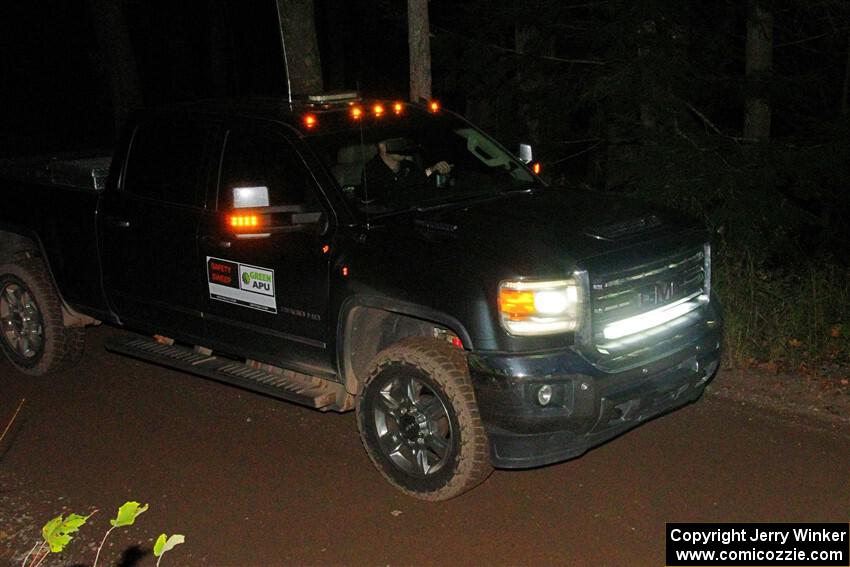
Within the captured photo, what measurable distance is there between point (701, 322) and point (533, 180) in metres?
1.56

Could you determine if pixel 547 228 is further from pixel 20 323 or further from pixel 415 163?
pixel 20 323

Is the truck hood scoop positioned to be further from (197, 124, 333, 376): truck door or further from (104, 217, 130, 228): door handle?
(104, 217, 130, 228): door handle

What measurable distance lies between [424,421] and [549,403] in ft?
2.43

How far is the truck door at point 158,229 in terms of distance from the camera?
6559 millimetres

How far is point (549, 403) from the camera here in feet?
16.6

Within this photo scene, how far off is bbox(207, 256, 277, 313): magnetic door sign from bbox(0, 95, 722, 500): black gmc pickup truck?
0.5 inches

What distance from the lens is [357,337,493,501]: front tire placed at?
5.23 meters

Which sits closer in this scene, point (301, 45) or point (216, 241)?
point (216, 241)

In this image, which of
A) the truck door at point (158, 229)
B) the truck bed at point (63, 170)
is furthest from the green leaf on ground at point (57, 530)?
the truck bed at point (63, 170)

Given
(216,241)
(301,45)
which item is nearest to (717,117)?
(301,45)

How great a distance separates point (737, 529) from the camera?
5.06 meters

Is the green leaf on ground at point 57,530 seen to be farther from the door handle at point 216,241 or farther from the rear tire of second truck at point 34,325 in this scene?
the rear tire of second truck at point 34,325

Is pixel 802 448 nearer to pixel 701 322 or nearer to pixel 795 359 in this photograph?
pixel 701 322

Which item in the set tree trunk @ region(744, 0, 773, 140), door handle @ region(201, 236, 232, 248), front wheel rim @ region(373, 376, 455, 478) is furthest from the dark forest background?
front wheel rim @ region(373, 376, 455, 478)
